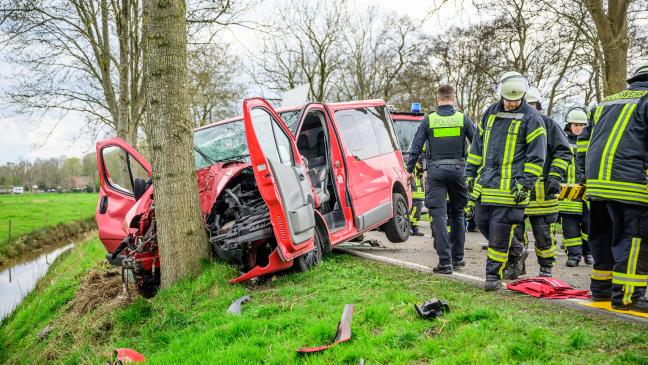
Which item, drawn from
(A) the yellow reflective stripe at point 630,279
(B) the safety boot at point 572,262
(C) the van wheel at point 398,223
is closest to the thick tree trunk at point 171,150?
(C) the van wheel at point 398,223

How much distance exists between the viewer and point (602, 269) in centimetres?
456

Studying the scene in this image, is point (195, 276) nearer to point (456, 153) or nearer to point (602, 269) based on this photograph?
point (456, 153)

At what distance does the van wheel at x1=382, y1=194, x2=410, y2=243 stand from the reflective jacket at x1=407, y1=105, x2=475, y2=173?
2.03 meters

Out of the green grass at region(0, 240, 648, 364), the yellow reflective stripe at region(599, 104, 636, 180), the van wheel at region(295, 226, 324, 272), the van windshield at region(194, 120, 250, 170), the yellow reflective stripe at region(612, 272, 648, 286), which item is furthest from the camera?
the van windshield at region(194, 120, 250, 170)

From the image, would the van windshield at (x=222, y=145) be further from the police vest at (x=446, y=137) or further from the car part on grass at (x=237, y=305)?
the police vest at (x=446, y=137)

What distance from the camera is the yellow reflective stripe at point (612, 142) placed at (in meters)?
4.20

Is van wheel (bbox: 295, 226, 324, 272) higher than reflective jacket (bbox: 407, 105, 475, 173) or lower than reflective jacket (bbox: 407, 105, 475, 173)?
lower

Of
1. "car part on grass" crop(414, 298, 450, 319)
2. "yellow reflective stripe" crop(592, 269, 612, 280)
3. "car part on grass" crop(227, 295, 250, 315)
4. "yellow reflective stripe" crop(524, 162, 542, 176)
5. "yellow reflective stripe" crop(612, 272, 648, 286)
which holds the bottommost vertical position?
"car part on grass" crop(227, 295, 250, 315)

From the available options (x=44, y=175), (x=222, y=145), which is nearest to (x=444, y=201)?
(x=222, y=145)

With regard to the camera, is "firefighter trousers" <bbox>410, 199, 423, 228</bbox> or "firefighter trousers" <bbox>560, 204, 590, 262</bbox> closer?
"firefighter trousers" <bbox>560, 204, 590, 262</bbox>

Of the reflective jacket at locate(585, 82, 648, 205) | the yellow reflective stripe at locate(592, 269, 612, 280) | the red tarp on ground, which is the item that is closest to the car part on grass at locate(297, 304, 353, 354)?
the red tarp on ground

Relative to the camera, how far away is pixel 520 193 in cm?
483

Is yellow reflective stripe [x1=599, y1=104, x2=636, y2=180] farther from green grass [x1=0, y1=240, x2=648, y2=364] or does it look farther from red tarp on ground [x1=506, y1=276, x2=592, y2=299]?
green grass [x1=0, y1=240, x2=648, y2=364]

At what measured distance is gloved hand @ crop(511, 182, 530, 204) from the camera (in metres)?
4.84
